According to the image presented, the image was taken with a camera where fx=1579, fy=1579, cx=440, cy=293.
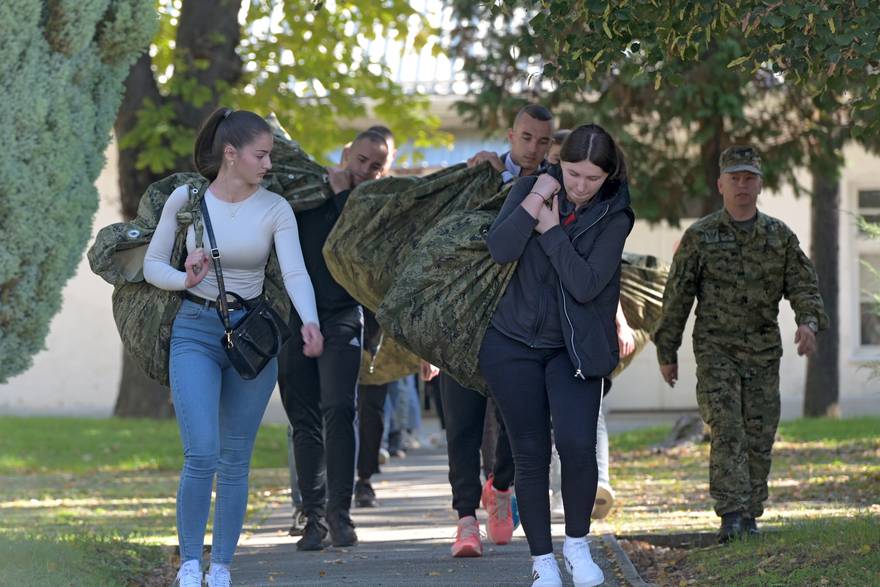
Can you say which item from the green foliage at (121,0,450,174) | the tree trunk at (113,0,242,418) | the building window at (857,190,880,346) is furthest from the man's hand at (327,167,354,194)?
the building window at (857,190,880,346)

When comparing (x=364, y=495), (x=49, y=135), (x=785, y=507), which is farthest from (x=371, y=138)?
(x=785, y=507)

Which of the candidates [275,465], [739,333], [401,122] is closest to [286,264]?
[739,333]

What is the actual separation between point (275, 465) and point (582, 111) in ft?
14.8

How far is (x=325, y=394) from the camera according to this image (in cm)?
803

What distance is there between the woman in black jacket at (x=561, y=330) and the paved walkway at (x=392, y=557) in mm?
613

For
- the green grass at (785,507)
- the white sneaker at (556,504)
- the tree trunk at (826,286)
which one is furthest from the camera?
the tree trunk at (826,286)

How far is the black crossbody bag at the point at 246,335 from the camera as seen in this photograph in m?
6.09

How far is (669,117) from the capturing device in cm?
1527

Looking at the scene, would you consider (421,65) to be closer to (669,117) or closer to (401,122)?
(401,122)

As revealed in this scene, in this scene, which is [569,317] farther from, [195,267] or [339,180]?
[339,180]

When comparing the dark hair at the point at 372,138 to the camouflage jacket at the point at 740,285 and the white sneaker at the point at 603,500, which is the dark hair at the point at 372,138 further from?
the white sneaker at the point at 603,500

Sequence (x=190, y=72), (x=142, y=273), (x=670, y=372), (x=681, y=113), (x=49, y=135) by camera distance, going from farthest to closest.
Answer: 1. (x=190, y=72)
2. (x=681, y=113)
3. (x=49, y=135)
4. (x=670, y=372)
5. (x=142, y=273)

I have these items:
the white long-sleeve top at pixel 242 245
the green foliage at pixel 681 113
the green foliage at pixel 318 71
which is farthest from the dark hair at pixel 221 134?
the green foliage at pixel 318 71

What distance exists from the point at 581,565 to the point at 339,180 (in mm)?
2905
